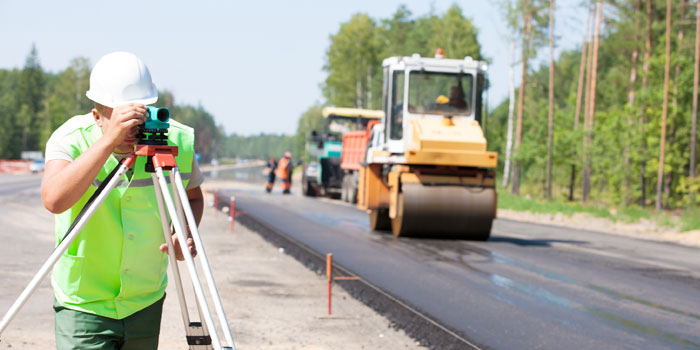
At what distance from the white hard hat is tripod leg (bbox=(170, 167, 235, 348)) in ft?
1.35

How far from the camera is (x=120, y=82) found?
3117 millimetres

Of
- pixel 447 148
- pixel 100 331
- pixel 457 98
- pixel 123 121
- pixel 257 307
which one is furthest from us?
pixel 457 98

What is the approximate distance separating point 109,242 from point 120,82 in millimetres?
607

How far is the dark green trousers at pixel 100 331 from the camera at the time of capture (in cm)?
313

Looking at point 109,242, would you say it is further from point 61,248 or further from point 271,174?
point 271,174

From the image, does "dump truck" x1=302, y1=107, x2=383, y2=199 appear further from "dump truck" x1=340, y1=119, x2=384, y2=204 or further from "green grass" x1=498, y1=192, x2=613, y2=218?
"green grass" x1=498, y1=192, x2=613, y2=218

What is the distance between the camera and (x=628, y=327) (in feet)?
27.2

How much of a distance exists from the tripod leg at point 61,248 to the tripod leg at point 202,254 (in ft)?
0.66

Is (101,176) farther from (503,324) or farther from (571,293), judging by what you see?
(571,293)

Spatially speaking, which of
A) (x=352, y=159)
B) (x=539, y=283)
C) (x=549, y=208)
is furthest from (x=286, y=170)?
(x=539, y=283)

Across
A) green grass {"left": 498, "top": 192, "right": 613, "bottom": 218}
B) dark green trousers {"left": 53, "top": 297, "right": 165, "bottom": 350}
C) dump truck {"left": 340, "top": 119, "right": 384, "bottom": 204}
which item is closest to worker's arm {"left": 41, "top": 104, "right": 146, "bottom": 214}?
dark green trousers {"left": 53, "top": 297, "right": 165, "bottom": 350}

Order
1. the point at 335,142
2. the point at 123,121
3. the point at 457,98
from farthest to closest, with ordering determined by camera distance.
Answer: the point at 335,142
the point at 457,98
the point at 123,121

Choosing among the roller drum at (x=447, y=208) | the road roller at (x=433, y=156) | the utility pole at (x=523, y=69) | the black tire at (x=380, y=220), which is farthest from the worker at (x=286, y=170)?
the roller drum at (x=447, y=208)

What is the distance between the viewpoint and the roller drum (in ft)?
52.0
